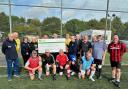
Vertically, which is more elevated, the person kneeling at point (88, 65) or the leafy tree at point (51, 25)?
the leafy tree at point (51, 25)

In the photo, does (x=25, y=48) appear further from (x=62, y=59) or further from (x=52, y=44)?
(x=62, y=59)

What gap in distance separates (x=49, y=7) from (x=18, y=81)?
15.5ft

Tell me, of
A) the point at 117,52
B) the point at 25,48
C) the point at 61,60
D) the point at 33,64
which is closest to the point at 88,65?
the point at 61,60

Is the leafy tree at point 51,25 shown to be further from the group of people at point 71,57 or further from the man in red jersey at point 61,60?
the man in red jersey at point 61,60

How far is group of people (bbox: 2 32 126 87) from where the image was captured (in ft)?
35.3

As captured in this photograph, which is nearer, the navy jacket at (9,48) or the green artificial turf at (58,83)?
the green artificial turf at (58,83)

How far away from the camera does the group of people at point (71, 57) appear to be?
10.8 metres

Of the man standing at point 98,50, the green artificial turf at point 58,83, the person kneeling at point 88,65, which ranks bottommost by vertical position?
the green artificial turf at point 58,83

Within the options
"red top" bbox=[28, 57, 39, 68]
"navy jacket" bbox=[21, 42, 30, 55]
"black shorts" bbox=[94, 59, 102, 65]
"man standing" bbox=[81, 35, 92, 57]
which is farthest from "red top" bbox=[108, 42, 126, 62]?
"navy jacket" bbox=[21, 42, 30, 55]

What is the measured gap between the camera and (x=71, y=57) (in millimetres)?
12008

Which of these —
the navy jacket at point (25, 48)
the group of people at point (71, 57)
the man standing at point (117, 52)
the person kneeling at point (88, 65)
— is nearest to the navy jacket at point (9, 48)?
the group of people at point (71, 57)

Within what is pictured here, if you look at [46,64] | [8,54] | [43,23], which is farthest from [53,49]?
[43,23]

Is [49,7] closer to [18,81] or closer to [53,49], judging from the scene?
[53,49]

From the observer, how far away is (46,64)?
37.8 ft
